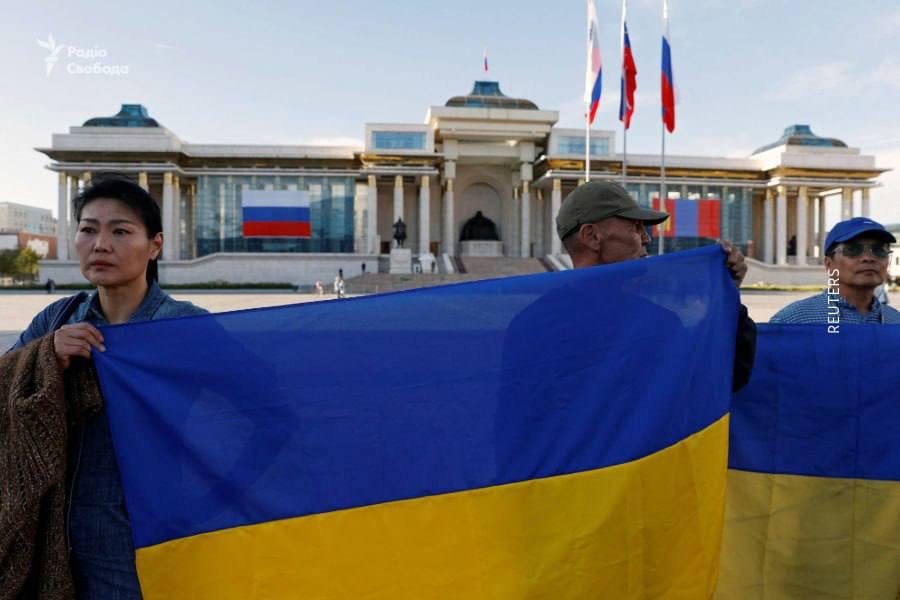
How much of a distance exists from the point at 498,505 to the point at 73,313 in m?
1.37

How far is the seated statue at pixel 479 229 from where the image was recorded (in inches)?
1704

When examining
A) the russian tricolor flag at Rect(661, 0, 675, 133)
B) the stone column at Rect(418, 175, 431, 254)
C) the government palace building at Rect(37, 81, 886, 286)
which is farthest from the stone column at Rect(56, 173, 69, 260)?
the russian tricolor flag at Rect(661, 0, 675, 133)

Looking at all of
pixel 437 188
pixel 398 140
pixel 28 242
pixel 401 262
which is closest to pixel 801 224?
pixel 437 188

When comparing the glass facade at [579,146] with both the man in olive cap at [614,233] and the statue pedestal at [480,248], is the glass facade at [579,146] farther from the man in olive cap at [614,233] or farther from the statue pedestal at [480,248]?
the man in olive cap at [614,233]

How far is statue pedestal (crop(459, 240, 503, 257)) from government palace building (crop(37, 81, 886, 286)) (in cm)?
10

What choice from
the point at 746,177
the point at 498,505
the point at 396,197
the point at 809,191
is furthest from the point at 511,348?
the point at 809,191

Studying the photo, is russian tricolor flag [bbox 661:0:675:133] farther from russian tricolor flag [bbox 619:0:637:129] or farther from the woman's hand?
the woman's hand

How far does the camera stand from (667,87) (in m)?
17.3

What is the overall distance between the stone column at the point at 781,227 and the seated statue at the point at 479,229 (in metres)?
19.9

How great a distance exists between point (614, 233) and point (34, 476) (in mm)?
1769

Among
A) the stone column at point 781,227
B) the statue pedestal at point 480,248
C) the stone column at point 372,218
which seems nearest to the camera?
the stone column at point 372,218

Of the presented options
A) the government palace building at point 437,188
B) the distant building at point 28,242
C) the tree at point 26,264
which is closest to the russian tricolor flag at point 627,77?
the government palace building at point 437,188

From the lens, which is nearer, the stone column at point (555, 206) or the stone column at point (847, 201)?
the stone column at point (555, 206)

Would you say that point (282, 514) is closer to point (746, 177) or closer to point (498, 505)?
point (498, 505)
